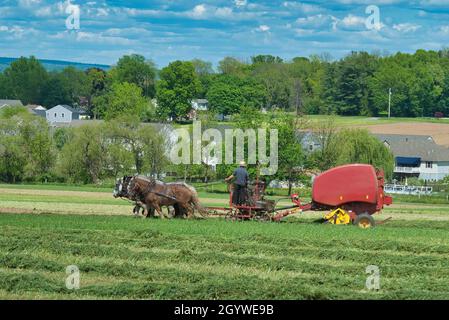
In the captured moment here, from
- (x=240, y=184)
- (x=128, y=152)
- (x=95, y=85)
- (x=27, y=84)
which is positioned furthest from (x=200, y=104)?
(x=240, y=184)

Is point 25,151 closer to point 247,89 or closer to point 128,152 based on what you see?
point 128,152

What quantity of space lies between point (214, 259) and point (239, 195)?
1062 centimetres

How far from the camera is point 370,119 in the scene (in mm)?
148625

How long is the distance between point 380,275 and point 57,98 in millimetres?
166012

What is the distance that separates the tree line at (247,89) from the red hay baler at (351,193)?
9779cm

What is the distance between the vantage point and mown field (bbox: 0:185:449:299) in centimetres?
1819

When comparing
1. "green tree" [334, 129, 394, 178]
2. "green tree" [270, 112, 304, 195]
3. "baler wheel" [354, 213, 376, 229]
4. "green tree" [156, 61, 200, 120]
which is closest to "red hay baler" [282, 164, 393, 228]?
"baler wheel" [354, 213, 376, 229]

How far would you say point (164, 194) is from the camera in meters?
34.0

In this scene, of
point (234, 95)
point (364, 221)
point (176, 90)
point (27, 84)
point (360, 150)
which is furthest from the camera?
point (27, 84)

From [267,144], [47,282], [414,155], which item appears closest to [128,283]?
[47,282]

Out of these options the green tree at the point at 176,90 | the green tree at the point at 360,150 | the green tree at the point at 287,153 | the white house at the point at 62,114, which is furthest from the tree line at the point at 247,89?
the green tree at the point at 287,153

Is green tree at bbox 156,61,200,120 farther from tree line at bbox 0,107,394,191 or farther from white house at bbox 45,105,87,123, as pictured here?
tree line at bbox 0,107,394,191
